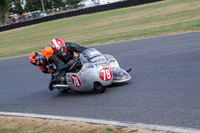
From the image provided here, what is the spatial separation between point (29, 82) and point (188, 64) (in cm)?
518

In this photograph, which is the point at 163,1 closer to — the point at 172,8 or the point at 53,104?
the point at 172,8

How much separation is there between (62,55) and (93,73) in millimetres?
1177

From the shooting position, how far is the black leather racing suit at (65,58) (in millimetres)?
7460

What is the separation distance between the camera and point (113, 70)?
7.15 metres

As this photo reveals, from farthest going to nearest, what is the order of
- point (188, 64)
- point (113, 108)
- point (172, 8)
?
point (172, 8)
point (188, 64)
point (113, 108)

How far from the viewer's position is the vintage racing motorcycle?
6695 mm

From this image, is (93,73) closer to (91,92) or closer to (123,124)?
(91,92)

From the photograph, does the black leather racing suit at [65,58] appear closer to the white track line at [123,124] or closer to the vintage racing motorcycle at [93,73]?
the vintage racing motorcycle at [93,73]

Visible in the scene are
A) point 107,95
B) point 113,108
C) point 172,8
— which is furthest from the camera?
point 172,8

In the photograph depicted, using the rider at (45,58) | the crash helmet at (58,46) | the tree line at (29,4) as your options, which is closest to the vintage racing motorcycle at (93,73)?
the crash helmet at (58,46)

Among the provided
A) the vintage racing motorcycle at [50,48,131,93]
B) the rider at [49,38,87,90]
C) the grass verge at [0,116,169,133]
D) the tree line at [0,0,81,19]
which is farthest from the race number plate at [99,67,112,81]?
the tree line at [0,0,81,19]

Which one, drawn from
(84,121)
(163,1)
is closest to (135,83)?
(84,121)

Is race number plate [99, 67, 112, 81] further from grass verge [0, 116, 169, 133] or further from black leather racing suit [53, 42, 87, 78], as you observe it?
grass verge [0, 116, 169, 133]

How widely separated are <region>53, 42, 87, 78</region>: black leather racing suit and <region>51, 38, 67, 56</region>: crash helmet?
19cm
